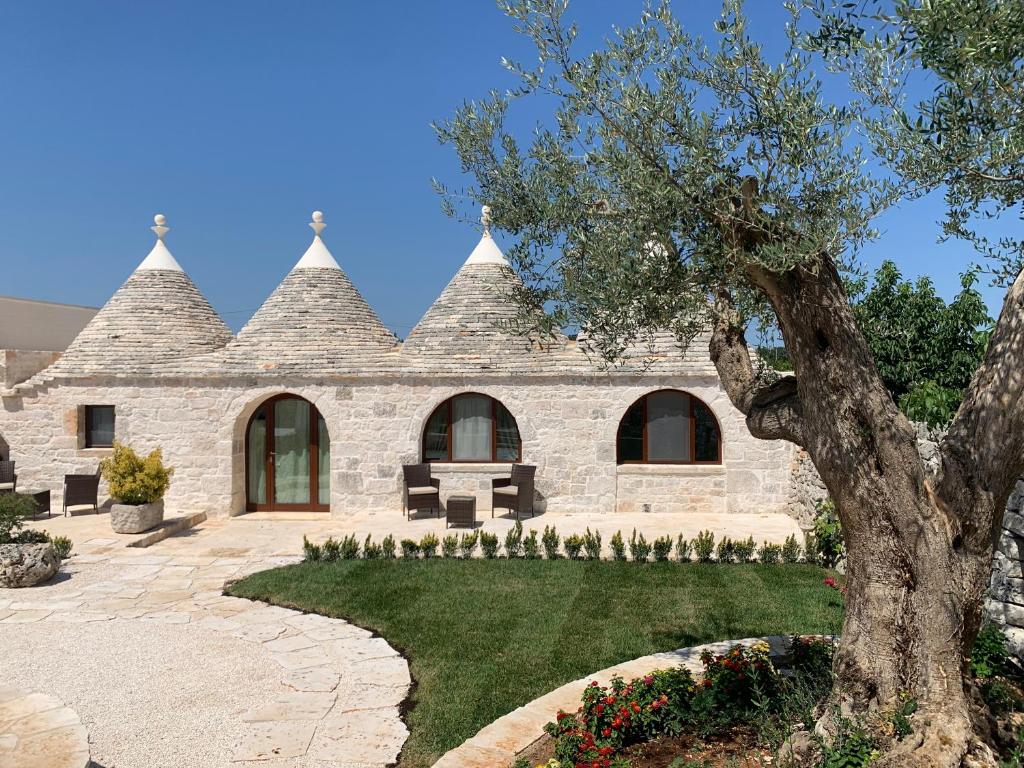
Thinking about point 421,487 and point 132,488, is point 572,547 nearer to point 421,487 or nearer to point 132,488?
point 421,487

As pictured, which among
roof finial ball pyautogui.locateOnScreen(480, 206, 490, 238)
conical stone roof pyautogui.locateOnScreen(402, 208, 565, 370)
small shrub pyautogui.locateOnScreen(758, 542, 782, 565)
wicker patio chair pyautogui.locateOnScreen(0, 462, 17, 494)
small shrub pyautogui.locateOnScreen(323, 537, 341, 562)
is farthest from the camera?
wicker patio chair pyautogui.locateOnScreen(0, 462, 17, 494)

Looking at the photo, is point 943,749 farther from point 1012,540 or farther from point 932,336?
point 932,336

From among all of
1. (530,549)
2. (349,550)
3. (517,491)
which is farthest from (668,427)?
(349,550)

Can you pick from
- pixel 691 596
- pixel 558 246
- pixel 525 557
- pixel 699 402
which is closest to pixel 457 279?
pixel 699 402

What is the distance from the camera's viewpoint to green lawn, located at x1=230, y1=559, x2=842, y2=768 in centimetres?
593

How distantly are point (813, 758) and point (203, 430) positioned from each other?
13301 millimetres

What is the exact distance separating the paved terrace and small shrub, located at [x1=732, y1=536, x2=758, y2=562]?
1.38m

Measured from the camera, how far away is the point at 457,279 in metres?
15.5

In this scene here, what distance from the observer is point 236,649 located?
7086 millimetres

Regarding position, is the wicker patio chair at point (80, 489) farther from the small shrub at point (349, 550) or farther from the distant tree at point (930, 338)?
the distant tree at point (930, 338)

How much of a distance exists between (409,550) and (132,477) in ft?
17.6

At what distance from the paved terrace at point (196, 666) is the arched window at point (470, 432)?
168 inches

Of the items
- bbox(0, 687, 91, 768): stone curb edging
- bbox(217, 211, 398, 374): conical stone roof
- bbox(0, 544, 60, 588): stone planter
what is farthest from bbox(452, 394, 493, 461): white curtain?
bbox(0, 687, 91, 768): stone curb edging

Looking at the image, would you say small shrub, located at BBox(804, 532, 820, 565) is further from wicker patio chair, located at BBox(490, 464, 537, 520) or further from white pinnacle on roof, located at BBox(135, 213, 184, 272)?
white pinnacle on roof, located at BBox(135, 213, 184, 272)
